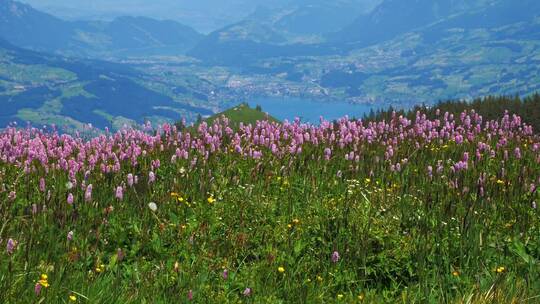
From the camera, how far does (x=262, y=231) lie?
26.9 ft

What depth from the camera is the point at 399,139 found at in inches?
553

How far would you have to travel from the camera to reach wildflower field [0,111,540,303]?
20.9ft

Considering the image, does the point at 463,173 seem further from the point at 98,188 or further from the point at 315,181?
the point at 98,188

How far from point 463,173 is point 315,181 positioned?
2531 mm

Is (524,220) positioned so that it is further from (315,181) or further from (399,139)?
(399,139)

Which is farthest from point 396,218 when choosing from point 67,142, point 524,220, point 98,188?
point 67,142

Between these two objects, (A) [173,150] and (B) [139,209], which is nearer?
(B) [139,209]

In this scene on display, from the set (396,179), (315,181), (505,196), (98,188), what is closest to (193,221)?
(98,188)

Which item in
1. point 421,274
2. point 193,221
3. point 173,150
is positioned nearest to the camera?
point 421,274

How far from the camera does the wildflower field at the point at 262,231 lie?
6.38 meters

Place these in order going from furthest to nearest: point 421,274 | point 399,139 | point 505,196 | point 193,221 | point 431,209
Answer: point 399,139
point 505,196
point 431,209
point 193,221
point 421,274

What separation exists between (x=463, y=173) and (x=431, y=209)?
202cm

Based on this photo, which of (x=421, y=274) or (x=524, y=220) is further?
(x=524, y=220)

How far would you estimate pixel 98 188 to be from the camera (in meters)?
8.91
